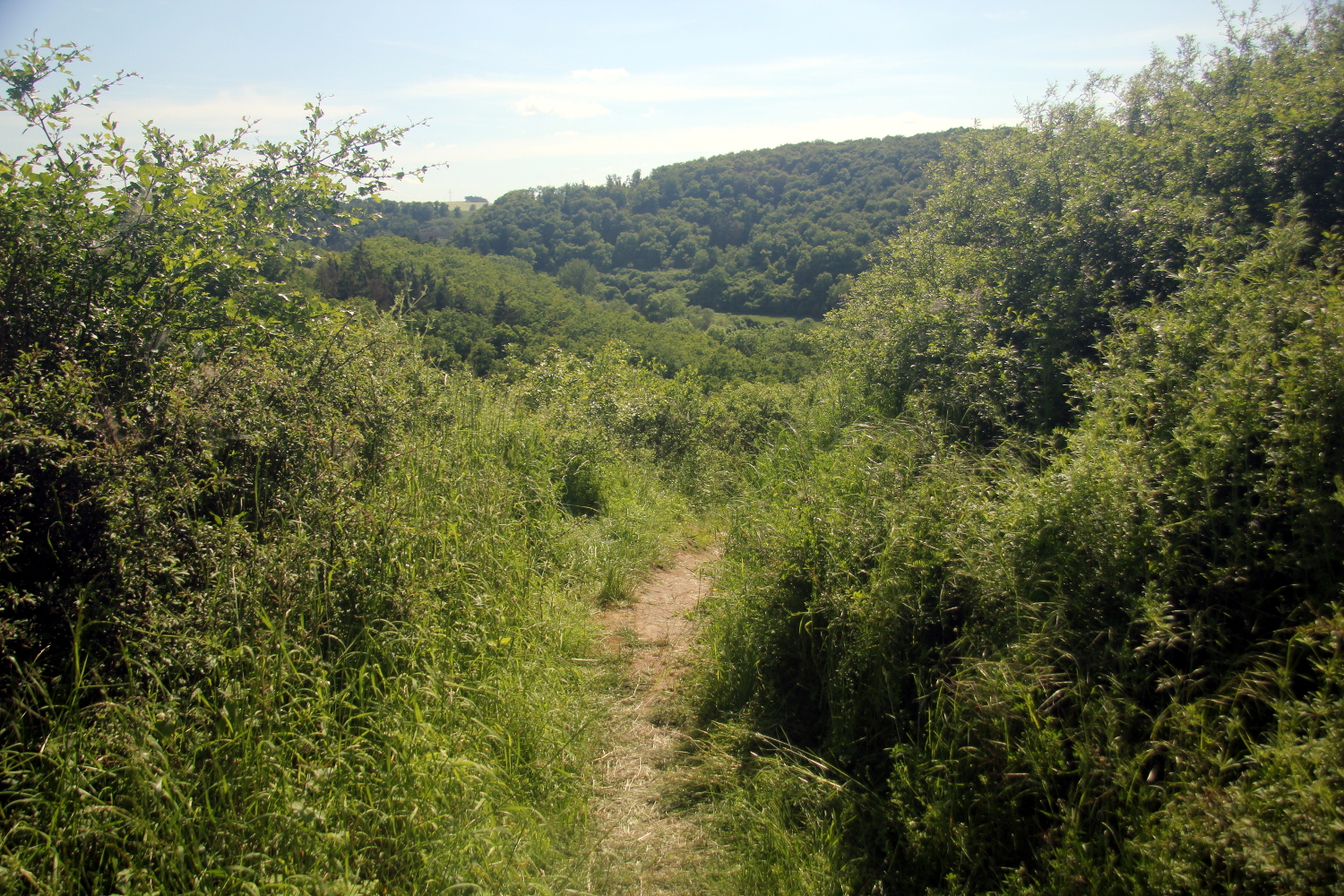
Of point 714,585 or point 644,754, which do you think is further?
point 714,585

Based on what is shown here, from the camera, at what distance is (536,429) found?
582 centimetres

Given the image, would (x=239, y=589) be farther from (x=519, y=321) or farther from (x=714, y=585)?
(x=519, y=321)

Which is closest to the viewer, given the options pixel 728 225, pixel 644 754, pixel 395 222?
pixel 644 754

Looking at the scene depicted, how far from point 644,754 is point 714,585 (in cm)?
133

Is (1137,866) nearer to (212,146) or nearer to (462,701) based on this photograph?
(462,701)

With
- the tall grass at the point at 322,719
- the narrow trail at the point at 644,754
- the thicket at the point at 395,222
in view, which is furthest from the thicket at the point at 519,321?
the tall grass at the point at 322,719

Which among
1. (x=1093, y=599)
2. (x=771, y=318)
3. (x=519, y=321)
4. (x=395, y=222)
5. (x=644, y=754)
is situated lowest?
(x=644, y=754)

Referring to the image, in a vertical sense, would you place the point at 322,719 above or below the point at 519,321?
below

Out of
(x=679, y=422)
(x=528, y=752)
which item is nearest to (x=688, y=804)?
(x=528, y=752)

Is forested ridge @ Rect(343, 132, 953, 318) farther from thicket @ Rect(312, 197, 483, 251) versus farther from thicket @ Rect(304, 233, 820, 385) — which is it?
thicket @ Rect(304, 233, 820, 385)

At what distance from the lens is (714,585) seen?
14.3 ft

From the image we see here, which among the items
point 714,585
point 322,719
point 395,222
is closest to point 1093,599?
point 714,585

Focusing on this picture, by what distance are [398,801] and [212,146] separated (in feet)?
14.9

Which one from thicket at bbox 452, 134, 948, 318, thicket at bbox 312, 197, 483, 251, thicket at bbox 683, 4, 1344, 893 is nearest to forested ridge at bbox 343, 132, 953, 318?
thicket at bbox 452, 134, 948, 318
